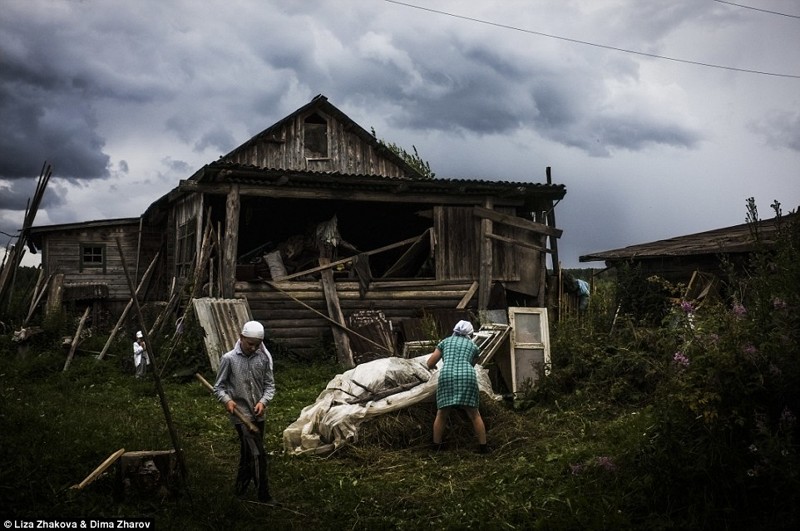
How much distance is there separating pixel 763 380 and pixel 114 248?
66.0ft

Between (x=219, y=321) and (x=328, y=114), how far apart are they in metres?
10.4

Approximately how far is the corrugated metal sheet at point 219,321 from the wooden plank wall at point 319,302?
0.59m

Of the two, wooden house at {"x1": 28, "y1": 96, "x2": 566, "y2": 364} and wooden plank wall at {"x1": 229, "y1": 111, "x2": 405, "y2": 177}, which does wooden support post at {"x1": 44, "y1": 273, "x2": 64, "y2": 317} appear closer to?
wooden house at {"x1": 28, "y1": 96, "x2": 566, "y2": 364}

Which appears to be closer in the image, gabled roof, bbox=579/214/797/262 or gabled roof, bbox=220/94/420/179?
gabled roof, bbox=579/214/797/262

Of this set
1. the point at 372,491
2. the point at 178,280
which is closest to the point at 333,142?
the point at 178,280

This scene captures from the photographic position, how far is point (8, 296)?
54.5ft

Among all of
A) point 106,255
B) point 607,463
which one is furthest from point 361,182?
point 106,255

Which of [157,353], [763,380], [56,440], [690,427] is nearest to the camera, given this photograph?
[763,380]

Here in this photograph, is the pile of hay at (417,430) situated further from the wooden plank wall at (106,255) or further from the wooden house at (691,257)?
the wooden plank wall at (106,255)

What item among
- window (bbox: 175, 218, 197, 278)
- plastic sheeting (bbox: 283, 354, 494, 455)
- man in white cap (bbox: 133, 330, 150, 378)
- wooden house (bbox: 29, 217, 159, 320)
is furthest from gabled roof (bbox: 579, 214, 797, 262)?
wooden house (bbox: 29, 217, 159, 320)

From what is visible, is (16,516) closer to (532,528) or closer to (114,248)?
(532,528)

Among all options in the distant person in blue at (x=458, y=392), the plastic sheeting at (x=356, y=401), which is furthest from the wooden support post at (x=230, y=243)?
the distant person in blue at (x=458, y=392)

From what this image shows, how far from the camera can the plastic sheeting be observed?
752 cm

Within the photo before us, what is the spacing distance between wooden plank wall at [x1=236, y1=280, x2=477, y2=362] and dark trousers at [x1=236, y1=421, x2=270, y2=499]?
765 centimetres
